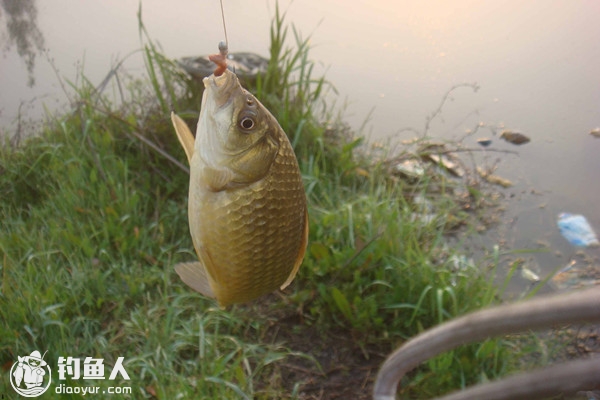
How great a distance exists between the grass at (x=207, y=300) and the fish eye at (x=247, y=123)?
0.60 meters

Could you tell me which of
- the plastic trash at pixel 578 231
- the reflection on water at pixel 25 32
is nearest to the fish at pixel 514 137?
the plastic trash at pixel 578 231

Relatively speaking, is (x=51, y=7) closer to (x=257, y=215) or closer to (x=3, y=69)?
(x=3, y=69)

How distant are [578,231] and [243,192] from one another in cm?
144

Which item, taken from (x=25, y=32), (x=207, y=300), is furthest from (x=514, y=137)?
(x=25, y=32)

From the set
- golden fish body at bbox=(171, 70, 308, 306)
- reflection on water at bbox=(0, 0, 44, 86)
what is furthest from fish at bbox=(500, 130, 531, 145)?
golden fish body at bbox=(171, 70, 308, 306)

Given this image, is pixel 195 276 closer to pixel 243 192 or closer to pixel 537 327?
pixel 243 192

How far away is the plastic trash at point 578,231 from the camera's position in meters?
1.54

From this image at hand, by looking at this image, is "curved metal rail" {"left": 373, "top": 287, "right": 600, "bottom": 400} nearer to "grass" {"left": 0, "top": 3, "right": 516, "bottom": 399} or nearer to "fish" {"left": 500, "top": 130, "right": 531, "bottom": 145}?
"grass" {"left": 0, "top": 3, "right": 516, "bottom": 399}

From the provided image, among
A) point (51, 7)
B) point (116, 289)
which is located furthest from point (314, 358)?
point (51, 7)

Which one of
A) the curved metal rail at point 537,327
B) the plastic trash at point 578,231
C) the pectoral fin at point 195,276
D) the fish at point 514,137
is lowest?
the plastic trash at point 578,231

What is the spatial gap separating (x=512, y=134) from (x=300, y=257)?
1542 millimetres

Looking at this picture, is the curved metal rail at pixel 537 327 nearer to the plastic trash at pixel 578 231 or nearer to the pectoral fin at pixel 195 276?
the pectoral fin at pixel 195 276

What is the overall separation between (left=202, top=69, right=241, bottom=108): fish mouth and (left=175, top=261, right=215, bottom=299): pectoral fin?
105 mm

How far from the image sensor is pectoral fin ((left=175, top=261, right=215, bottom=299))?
37 cm
